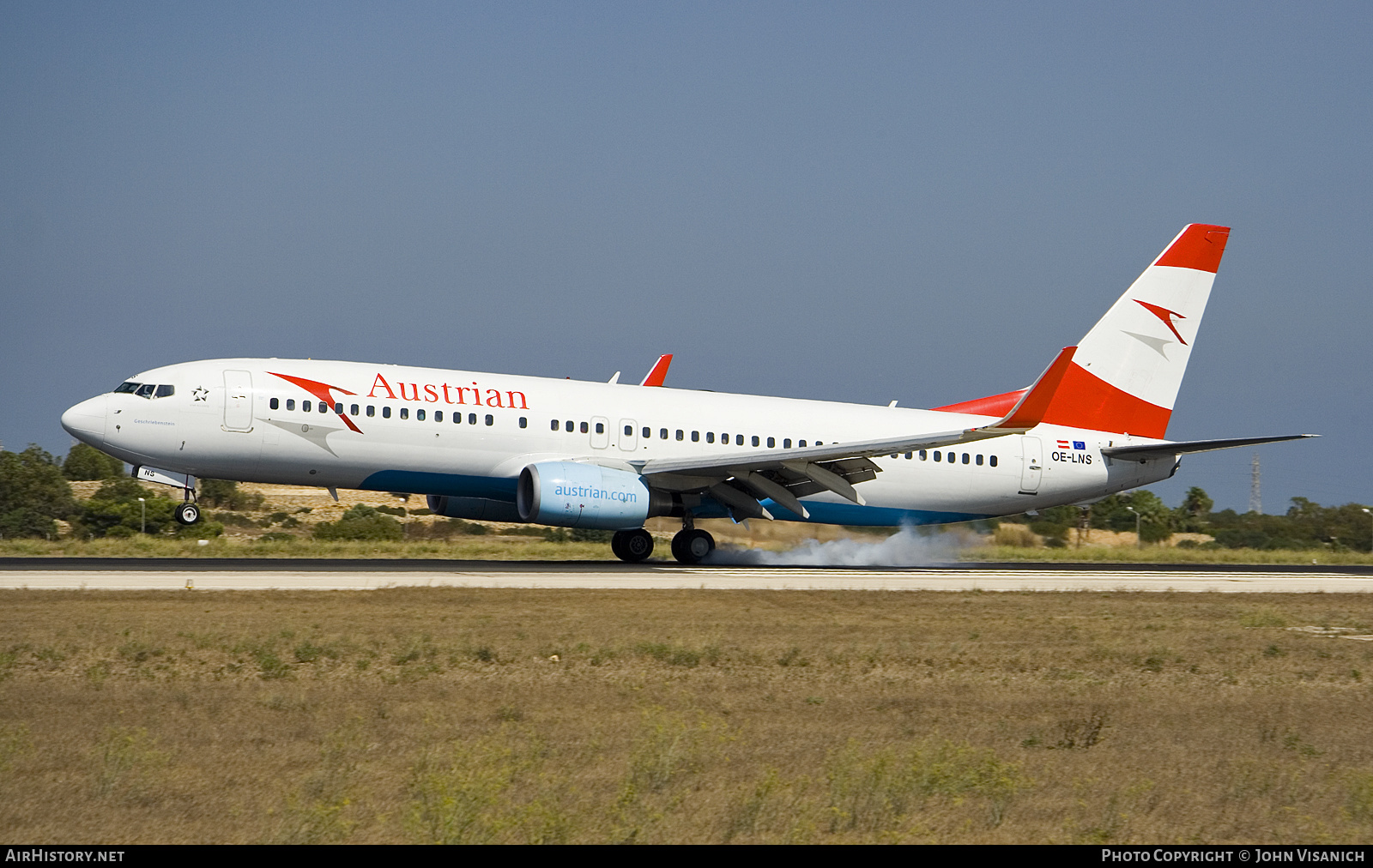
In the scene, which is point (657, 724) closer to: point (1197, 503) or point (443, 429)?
point (443, 429)

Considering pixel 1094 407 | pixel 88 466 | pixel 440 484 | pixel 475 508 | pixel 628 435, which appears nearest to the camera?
pixel 440 484

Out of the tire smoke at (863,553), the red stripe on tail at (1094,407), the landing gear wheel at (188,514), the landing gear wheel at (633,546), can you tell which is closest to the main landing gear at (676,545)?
the landing gear wheel at (633,546)

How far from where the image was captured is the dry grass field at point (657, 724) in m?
7.71

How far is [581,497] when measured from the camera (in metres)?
25.8

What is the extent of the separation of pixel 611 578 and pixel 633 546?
5.91 m

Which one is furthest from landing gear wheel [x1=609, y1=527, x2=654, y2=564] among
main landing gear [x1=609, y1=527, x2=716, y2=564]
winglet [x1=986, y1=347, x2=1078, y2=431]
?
winglet [x1=986, y1=347, x2=1078, y2=431]

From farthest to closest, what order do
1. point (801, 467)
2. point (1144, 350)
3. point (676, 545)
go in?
point (1144, 350)
point (676, 545)
point (801, 467)

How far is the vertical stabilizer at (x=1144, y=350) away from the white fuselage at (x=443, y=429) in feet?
11.5

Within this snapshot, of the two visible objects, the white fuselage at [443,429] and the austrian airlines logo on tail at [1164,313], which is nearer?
the white fuselage at [443,429]

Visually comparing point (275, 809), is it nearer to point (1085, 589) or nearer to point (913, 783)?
point (913, 783)

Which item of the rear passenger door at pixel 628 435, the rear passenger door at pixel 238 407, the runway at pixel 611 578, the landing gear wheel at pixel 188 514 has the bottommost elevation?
the runway at pixel 611 578

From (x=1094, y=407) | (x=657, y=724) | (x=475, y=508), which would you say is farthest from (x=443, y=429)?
(x=657, y=724)

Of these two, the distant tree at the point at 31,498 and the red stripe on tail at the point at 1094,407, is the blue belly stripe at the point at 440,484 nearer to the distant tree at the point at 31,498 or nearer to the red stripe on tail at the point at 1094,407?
the red stripe on tail at the point at 1094,407
